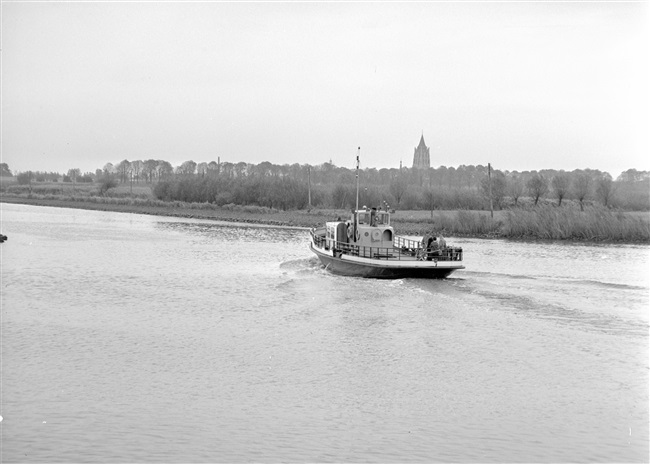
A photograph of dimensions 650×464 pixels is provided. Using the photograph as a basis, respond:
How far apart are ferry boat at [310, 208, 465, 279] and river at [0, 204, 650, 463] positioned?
2.81 feet

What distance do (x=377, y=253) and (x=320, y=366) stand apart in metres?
17.7

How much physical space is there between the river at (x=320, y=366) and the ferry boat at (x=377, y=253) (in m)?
0.86

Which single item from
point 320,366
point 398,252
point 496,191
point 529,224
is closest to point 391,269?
point 398,252

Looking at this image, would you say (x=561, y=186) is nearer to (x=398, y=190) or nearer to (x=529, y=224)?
(x=398, y=190)

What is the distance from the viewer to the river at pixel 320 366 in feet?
50.3

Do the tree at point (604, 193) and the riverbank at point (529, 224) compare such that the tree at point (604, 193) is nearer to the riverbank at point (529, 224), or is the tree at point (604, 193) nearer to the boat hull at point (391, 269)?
the riverbank at point (529, 224)

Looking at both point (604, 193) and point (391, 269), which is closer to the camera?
point (391, 269)

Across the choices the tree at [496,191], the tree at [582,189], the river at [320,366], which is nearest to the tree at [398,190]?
the tree at [496,191]

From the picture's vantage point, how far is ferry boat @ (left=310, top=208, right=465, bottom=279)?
119 feet

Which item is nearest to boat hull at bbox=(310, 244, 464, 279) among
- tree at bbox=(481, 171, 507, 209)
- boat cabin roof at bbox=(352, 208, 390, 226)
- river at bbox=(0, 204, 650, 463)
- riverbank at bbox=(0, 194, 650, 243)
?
river at bbox=(0, 204, 650, 463)

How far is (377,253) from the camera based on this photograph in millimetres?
38250

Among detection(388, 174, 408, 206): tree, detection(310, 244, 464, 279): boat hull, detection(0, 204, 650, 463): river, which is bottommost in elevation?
detection(0, 204, 650, 463): river

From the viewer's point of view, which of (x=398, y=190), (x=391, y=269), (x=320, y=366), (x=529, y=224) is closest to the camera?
(x=320, y=366)

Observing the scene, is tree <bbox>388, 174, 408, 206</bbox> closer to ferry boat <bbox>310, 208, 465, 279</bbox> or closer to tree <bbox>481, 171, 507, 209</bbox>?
tree <bbox>481, 171, 507, 209</bbox>
